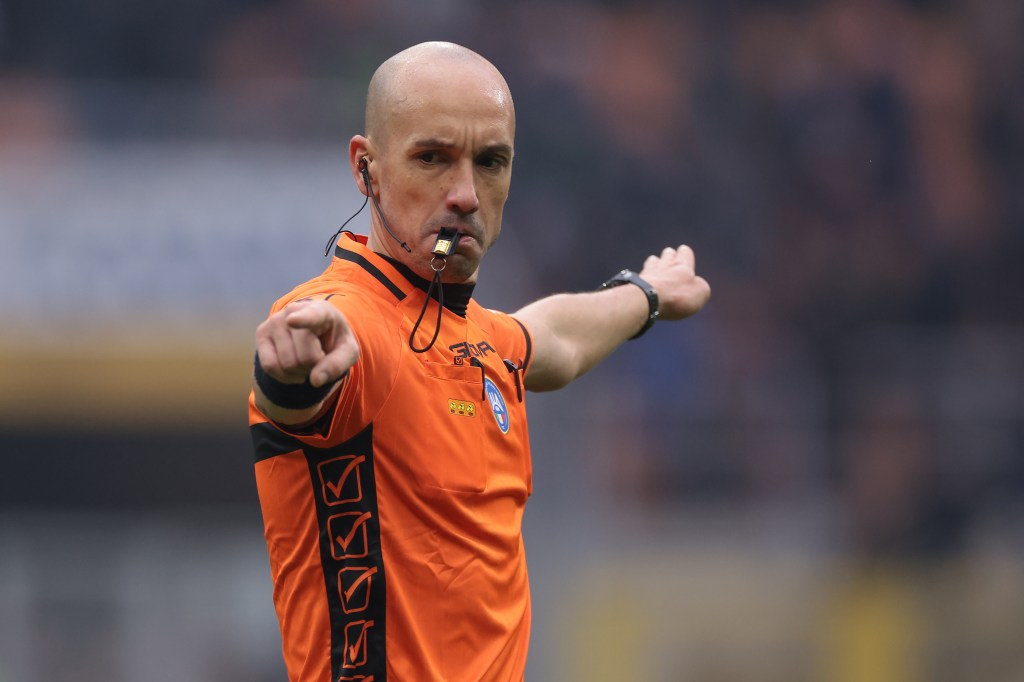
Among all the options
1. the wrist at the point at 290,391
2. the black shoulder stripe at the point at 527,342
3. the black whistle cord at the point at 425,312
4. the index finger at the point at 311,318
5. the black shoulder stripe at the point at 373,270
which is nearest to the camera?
the index finger at the point at 311,318

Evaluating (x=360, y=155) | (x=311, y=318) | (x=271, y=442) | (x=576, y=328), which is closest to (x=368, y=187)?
(x=360, y=155)

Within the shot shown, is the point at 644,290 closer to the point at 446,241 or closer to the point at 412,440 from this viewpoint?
the point at 446,241

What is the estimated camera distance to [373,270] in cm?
388

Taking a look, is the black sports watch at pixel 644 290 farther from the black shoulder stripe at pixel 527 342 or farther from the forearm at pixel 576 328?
the black shoulder stripe at pixel 527 342

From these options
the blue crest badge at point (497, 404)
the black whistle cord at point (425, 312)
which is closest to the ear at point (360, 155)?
the black whistle cord at point (425, 312)

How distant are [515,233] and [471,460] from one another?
8.49 m

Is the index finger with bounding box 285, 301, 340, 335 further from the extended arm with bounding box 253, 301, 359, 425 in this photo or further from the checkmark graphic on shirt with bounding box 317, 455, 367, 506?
the checkmark graphic on shirt with bounding box 317, 455, 367, 506

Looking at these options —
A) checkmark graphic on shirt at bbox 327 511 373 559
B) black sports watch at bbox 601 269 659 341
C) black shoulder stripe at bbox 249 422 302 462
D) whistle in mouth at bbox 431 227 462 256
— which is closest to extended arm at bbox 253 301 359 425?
black shoulder stripe at bbox 249 422 302 462

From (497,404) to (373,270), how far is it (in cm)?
50

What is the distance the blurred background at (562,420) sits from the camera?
10633 millimetres

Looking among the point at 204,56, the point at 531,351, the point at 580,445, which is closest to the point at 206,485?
the point at 580,445

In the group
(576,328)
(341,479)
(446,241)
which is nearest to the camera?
(341,479)

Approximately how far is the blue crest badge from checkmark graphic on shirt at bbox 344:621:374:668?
660 millimetres

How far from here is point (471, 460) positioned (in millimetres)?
3828
